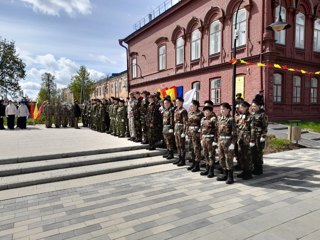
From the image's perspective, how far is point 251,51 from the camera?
1703cm

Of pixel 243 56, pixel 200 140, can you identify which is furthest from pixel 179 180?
pixel 243 56

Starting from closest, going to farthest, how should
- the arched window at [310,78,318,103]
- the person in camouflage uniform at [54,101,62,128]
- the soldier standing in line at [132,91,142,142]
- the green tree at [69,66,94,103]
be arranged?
the soldier standing in line at [132,91,142,142] → the person in camouflage uniform at [54,101,62,128] → the arched window at [310,78,318,103] → the green tree at [69,66,94,103]

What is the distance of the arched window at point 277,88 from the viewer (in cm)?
1739

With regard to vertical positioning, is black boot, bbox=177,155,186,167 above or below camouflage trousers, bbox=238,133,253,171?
below

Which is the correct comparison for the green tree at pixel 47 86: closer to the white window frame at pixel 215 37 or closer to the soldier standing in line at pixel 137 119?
the white window frame at pixel 215 37

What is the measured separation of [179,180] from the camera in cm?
679

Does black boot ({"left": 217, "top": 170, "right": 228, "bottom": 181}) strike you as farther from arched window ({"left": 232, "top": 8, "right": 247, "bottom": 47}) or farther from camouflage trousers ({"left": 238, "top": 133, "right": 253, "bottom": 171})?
arched window ({"left": 232, "top": 8, "right": 247, "bottom": 47})

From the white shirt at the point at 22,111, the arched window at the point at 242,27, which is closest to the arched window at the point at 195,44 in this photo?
the arched window at the point at 242,27

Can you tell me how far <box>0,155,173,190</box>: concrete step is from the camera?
644cm

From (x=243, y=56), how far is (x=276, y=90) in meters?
3.01

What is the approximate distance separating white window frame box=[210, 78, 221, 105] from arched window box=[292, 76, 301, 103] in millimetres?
4893

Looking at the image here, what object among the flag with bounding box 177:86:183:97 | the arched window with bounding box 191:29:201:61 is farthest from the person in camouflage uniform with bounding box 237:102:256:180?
the arched window with bounding box 191:29:201:61

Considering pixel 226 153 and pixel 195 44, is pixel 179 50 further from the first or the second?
pixel 226 153

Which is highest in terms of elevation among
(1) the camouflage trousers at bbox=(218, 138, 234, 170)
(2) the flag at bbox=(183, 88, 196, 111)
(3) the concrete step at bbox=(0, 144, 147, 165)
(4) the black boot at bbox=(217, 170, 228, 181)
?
(2) the flag at bbox=(183, 88, 196, 111)
